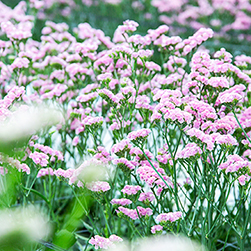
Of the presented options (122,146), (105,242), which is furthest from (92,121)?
(105,242)

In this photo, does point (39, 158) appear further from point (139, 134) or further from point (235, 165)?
point (235, 165)

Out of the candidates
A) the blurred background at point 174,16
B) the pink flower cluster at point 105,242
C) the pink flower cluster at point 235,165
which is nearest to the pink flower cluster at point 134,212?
the pink flower cluster at point 105,242

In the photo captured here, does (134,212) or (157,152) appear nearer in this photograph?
(134,212)

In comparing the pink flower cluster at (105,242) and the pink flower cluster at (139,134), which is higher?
the pink flower cluster at (139,134)

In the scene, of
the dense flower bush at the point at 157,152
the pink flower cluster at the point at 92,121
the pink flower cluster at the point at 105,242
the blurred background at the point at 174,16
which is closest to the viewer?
the pink flower cluster at the point at 105,242

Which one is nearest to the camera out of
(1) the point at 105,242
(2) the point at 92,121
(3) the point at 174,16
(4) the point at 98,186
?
(1) the point at 105,242

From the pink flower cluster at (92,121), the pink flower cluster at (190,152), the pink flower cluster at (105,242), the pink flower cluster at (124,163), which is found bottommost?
the pink flower cluster at (105,242)

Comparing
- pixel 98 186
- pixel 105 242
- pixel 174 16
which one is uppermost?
pixel 174 16

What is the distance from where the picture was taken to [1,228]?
0.28m

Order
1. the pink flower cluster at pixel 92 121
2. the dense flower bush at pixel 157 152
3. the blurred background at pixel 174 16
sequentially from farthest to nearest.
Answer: the blurred background at pixel 174 16
the pink flower cluster at pixel 92 121
the dense flower bush at pixel 157 152

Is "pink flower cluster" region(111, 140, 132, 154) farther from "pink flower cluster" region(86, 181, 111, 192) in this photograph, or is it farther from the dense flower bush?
"pink flower cluster" region(86, 181, 111, 192)

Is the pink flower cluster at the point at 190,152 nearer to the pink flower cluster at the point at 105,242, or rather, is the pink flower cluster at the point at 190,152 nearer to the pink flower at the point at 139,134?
the pink flower at the point at 139,134

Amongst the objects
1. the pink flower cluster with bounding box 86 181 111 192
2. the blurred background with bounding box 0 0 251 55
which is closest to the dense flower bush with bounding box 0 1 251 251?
the pink flower cluster with bounding box 86 181 111 192

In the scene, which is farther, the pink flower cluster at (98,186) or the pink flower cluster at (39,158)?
the pink flower cluster at (39,158)
